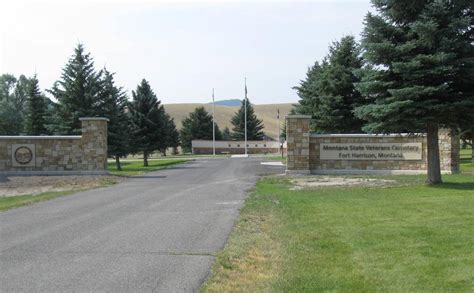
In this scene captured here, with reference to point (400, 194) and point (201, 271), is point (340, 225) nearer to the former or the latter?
point (201, 271)

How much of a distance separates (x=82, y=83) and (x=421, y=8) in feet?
71.3

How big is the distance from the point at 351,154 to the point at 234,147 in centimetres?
6144

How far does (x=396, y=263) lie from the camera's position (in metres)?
6.46

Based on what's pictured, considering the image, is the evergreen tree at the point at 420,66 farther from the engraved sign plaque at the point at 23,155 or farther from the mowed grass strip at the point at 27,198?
the engraved sign plaque at the point at 23,155

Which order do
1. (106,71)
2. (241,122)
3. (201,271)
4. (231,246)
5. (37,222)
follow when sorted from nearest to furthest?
(201,271), (231,246), (37,222), (106,71), (241,122)

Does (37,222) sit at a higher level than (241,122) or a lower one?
lower

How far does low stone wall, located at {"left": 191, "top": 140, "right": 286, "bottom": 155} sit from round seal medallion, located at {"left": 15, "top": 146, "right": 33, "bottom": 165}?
193 ft

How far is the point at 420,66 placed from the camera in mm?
15742

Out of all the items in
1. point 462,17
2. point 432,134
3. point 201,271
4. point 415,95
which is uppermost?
point 462,17

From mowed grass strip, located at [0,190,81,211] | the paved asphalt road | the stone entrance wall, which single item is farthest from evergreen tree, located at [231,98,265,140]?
the paved asphalt road

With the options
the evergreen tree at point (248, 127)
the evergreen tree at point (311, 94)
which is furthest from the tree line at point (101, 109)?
the evergreen tree at point (248, 127)

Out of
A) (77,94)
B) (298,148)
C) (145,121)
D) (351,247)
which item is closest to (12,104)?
(145,121)

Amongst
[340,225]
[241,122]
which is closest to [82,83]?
[340,225]

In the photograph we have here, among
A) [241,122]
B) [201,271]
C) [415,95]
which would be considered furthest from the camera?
[241,122]
